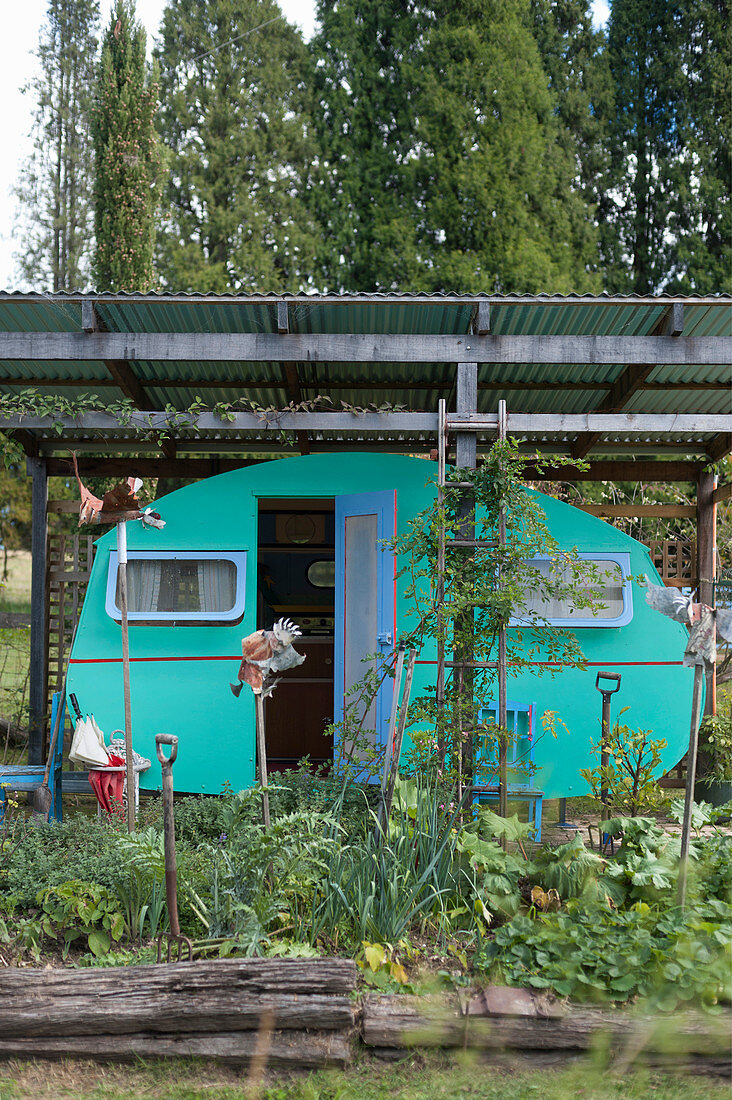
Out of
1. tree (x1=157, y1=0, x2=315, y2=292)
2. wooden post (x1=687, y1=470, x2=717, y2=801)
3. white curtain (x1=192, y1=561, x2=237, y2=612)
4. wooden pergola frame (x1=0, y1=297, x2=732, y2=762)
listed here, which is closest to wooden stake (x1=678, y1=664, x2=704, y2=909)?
wooden pergola frame (x1=0, y1=297, x2=732, y2=762)

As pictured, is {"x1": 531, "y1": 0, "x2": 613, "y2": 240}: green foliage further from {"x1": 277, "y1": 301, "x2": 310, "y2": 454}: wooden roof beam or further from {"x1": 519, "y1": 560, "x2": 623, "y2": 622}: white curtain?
{"x1": 519, "y1": 560, "x2": 623, "y2": 622}: white curtain

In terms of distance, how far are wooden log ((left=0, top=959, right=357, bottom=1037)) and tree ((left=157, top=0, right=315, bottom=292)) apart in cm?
1776

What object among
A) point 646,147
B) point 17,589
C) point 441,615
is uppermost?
point 646,147

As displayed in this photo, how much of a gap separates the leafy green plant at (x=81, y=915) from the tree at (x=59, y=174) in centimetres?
1981

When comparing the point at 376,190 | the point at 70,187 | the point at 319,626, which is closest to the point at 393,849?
the point at 319,626

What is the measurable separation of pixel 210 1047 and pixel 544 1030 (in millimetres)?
1279

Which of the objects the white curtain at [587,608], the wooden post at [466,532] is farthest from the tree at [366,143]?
Answer: the wooden post at [466,532]

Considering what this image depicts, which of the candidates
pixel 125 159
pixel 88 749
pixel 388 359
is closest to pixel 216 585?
pixel 88 749

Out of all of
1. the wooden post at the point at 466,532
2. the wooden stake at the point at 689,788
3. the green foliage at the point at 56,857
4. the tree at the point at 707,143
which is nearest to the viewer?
the wooden stake at the point at 689,788

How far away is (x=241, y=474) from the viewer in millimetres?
6977

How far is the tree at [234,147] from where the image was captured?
20.6 m

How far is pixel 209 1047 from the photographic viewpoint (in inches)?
136

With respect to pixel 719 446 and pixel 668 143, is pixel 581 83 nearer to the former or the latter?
pixel 668 143

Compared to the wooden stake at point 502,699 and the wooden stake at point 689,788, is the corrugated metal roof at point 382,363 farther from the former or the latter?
the wooden stake at point 689,788
